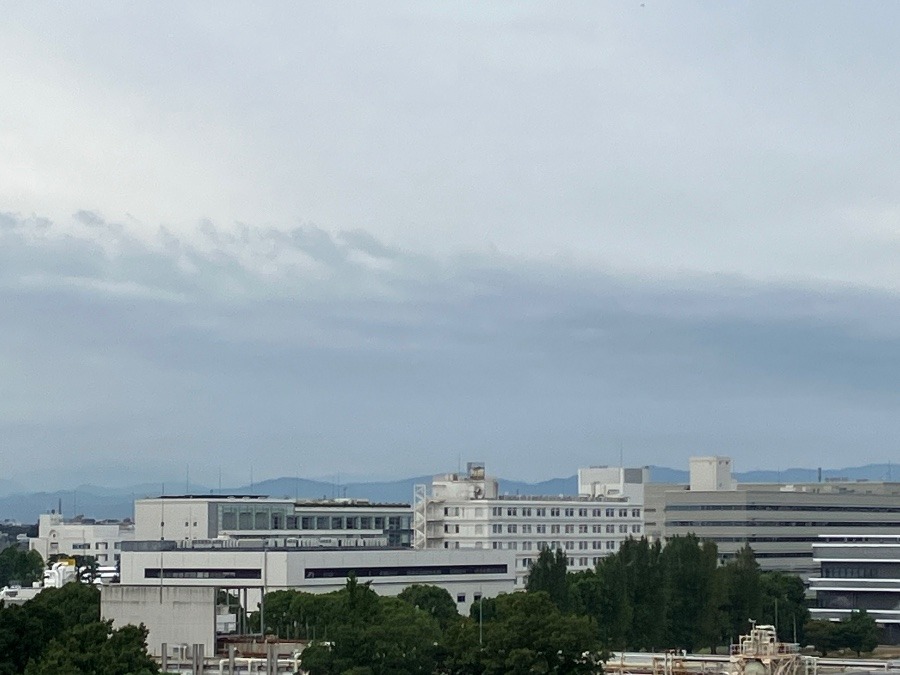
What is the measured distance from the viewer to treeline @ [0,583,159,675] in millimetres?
67125

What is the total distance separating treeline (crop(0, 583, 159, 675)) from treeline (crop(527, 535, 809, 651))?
5628 centimetres

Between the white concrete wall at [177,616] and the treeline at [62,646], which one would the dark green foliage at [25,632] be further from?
the white concrete wall at [177,616]

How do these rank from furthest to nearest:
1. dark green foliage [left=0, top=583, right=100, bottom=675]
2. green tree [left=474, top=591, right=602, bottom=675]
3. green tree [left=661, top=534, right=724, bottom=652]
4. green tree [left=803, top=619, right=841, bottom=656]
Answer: green tree [left=803, top=619, right=841, bottom=656] → green tree [left=661, top=534, right=724, bottom=652] → green tree [left=474, top=591, right=602, bottom=675] → dark green foliage [left=0, top=583, right=100, bottom=675]

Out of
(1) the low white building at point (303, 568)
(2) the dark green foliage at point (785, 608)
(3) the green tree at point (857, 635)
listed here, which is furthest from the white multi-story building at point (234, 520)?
(3) the green tree at point (857, 635)

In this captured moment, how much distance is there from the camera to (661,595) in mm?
132250

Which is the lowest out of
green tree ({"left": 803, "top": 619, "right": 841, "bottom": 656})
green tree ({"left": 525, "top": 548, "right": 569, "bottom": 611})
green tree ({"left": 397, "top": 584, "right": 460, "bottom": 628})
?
green tree ({"left": 803, "top": 619, "right": 841, "bottom": 656})

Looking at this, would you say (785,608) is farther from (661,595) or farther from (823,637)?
(661,595)

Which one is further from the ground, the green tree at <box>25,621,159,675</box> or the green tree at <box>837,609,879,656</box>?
the green tree at <box>25,621,159,675</box>

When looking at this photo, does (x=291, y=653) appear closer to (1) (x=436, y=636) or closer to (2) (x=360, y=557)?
(1) (x=436, y=636)

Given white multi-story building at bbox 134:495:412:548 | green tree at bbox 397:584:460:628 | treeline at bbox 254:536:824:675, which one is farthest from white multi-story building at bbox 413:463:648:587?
green tree at bbox 397:584:460:628

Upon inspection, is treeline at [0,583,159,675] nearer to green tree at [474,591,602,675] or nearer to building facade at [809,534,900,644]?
green tree at [474,591,602,675]

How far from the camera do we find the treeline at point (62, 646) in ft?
220

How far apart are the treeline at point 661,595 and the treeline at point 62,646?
185ft

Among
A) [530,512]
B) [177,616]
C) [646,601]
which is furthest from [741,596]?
[177,616]
